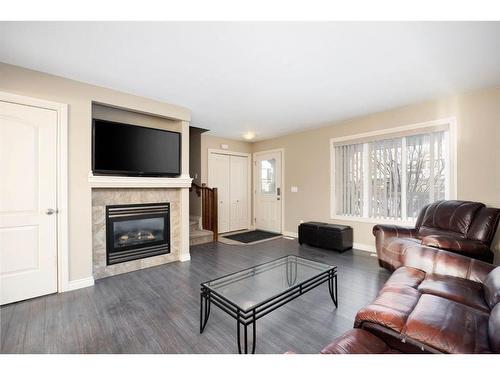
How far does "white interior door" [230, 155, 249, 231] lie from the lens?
19.7ft

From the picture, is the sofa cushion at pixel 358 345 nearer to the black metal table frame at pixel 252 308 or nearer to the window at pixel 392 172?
the black metal table frame at pixel 252 308

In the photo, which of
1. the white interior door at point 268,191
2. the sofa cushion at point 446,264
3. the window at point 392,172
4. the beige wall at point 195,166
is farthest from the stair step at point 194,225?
the sofa cushion at point 446,264

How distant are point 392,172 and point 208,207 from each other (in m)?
3.63

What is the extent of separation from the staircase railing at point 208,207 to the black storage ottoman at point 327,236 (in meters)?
1.84

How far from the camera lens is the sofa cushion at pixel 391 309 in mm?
1233

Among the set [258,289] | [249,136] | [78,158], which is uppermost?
[249,136]

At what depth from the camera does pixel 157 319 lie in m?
2.00

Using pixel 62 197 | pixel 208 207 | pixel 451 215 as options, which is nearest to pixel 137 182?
pixel 62 197

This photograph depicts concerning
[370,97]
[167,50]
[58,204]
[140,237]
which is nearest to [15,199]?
[58,204]

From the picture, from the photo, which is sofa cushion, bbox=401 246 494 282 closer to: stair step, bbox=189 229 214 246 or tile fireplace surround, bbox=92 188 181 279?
tile fireplace surround, bbox=92 188 181 279

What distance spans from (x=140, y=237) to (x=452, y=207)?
4.31m

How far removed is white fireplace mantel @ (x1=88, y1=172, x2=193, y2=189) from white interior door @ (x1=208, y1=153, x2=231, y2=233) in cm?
194

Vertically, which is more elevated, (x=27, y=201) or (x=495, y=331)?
(x=27, y=201)

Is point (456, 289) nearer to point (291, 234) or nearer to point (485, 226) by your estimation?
point (485, 226)
